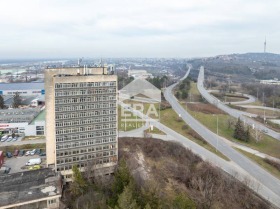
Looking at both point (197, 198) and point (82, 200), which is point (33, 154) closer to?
point (82, 200)

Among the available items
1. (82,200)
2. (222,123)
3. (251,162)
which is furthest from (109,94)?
(222,123)

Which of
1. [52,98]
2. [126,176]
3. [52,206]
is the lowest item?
[52,206]

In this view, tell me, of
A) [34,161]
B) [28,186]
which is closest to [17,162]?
[34,161]

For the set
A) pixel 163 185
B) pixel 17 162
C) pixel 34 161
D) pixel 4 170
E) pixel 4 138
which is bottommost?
pixel 163 185

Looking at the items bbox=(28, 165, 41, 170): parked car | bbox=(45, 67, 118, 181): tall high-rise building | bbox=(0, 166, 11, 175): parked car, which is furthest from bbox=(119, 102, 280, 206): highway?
bbox=(0, 166, 11, 175): parked car

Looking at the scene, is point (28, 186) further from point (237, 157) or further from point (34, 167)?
point (237, 157)

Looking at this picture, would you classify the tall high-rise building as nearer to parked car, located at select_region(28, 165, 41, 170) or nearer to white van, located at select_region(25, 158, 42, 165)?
parked car, located at select_region(28, 165, 41, 170)
